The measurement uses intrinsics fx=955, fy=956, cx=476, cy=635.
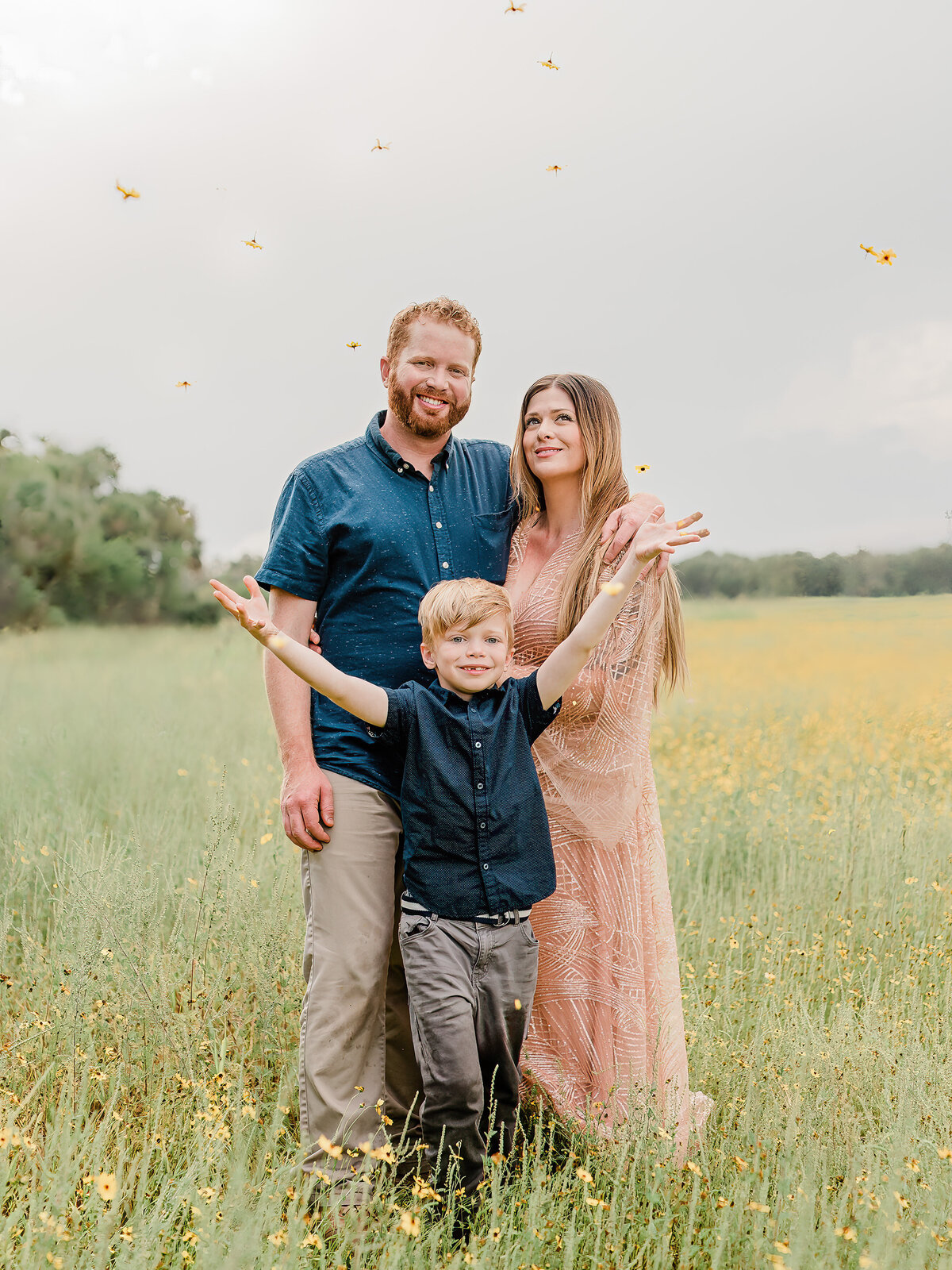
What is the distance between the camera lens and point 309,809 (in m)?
2.63

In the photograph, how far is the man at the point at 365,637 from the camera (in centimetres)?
262

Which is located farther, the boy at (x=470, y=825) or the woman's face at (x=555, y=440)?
the woman's face at (x=555, y=440)

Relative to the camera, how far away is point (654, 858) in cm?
294

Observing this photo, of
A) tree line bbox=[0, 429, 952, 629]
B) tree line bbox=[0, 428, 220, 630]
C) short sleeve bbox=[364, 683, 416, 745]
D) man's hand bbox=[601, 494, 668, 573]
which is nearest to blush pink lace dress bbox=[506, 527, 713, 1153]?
man's hand bbox=[601, 494, 668, 573]

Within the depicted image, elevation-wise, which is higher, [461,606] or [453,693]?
[461,606]

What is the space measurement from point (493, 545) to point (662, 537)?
0.70 metres

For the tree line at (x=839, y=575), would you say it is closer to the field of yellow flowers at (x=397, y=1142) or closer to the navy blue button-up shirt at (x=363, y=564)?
the field of yellow flowers at (x=397, y=1142)

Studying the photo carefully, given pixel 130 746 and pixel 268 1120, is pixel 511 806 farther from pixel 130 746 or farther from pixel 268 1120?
pixel 130 746

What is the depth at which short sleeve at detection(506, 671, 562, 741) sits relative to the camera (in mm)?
2557

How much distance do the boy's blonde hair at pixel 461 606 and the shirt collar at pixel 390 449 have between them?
51cm

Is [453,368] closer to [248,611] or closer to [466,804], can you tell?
[248,611]

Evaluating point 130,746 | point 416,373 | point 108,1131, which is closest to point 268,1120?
point 108,1131

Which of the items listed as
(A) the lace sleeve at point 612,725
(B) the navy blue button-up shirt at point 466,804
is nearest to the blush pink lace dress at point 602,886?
(A) the lace sleeve at point 612,725

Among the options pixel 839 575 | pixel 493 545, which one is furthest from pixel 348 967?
pixel 839 575
